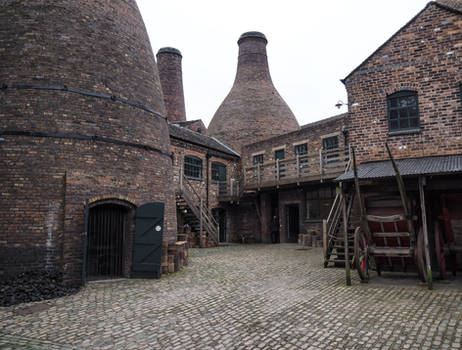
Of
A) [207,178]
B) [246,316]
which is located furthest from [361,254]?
[207,178]

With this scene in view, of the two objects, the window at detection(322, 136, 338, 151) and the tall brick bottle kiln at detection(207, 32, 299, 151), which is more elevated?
the tall brick bottle kiln at detection(207, 32, 299, 151)

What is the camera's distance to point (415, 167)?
853 centimetres

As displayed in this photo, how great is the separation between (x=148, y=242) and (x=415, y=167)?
7042 millimetres

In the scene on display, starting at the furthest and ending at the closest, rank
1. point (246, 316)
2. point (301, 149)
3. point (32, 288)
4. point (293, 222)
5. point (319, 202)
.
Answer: point (293, 222)
point (301, 149)
point (319, 202)
point (32, 288)
point (246, 316)

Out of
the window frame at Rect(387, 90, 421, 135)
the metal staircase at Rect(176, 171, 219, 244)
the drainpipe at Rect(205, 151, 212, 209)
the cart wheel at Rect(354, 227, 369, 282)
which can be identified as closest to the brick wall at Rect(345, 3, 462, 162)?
the window frame at Rect(387, 90, 421, 135)

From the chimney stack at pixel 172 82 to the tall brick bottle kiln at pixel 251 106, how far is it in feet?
9.90

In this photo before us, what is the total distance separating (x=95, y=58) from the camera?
9180 millimetres

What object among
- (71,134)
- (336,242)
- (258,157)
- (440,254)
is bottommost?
(440,254)

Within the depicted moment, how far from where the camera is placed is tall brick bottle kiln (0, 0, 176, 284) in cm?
780

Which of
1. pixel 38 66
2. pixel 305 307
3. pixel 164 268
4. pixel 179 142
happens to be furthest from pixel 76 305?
pixel 179 142

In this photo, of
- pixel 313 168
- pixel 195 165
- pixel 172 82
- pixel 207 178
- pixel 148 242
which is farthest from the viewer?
pixel 172 82

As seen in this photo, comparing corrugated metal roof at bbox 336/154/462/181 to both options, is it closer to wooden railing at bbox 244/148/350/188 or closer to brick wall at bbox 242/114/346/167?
wooden railing at bbox 244/148/350/188

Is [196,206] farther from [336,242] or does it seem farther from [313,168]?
[336,242]

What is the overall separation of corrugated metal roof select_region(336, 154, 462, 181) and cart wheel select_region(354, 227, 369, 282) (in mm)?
1442
